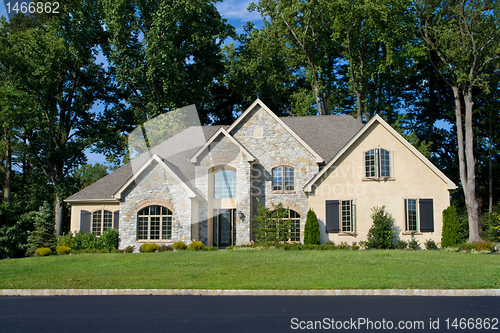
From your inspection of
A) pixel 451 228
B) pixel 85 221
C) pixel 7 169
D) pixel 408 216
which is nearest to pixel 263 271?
→ pixel 408 216

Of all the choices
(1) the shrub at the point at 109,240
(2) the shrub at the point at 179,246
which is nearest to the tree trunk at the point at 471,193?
(2) the shrub at the point at 179,246

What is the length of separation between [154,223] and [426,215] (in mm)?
→ 14218

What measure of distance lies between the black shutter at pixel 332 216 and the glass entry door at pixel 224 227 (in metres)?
5.54

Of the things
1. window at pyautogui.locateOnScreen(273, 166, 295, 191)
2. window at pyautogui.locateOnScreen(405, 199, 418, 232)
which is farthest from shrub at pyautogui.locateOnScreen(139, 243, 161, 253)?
window at pyautogui.locateOnScreen(405, 199, 418, 232)

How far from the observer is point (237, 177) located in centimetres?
2653

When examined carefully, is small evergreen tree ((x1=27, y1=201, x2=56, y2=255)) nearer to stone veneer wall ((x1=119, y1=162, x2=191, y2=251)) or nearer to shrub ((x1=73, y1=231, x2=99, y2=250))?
shrub ((x1=73, y1=231, x2=99, y2=250))

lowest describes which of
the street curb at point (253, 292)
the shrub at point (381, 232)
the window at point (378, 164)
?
the street curb at point (253, 292)

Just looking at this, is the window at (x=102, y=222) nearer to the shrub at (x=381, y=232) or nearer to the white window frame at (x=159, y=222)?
the white window frame at (x=159, y=222)

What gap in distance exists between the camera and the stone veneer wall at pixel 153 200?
24.9m

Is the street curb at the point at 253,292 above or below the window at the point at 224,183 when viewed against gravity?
below

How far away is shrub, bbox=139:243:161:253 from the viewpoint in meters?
23.5

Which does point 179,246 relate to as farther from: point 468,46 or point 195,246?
point 468,46

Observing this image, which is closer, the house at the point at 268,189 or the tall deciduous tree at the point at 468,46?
the house at the point at 268,189

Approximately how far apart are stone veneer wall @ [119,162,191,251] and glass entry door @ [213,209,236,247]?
2.75 m
